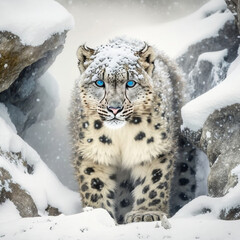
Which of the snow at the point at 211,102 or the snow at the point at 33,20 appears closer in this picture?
the snow at the point at 211,102

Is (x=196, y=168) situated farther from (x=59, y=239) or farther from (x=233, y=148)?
(x=59, y=239)

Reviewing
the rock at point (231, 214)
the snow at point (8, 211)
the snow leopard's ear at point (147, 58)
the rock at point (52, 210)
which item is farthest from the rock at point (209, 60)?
the snow at point (8, 211)

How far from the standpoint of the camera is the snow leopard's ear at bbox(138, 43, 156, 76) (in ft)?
18.0

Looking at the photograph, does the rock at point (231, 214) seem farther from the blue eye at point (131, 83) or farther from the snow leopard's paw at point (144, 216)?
the blue eye at point (131, 83)

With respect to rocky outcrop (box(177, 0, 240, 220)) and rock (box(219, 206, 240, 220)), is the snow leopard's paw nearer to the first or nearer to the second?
rocky outcrop (box(177, 0, 240, 220))

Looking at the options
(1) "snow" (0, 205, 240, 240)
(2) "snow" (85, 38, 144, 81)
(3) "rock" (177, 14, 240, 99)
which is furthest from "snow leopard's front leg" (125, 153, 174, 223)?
(3) "rock" (177, 14, 240, 99)

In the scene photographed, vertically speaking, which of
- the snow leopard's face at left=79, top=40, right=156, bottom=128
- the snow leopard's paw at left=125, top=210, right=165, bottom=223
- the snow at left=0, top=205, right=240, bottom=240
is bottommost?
the snow leopard's paw at left=125, top=210, right=165, bottom=223

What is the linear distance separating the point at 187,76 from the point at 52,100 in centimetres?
206

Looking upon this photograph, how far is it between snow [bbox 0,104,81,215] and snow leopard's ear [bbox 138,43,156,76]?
5.60 ft

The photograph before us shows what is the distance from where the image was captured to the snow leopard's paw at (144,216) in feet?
17.4

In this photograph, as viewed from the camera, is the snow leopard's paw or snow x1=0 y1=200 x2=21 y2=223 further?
the snow leopard's paw

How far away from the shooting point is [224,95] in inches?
206

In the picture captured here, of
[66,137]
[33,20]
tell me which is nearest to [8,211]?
[33,20]

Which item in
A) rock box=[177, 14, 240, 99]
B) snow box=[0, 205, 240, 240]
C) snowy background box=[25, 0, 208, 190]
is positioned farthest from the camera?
snowy background box=[25, 0, 208, 190]
